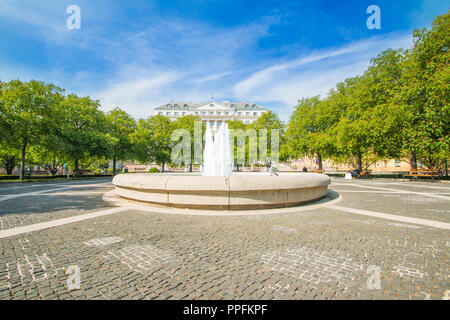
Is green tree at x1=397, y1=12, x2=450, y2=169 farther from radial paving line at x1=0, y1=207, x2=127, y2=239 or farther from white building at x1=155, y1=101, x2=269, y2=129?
white building at x1=155, y1=101, x2=269, y2=129

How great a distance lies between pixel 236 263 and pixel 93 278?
6.41 feet

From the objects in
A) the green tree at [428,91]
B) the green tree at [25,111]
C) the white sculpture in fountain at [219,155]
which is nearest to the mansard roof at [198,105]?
the green tree at [25,111]

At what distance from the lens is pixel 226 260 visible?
315cm

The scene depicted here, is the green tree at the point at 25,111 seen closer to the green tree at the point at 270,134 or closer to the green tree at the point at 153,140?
the green tree at the point at 153,140

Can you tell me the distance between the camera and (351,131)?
22.4 m

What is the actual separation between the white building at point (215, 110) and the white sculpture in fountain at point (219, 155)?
252ft

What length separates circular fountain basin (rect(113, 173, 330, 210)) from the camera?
6535mm

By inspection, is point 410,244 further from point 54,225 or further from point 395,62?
point 395,62

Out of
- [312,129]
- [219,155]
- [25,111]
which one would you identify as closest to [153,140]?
[25,111]

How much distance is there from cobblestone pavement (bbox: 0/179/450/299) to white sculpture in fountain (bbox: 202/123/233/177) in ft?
26.6

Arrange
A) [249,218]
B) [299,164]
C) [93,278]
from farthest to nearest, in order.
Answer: [299,164]
[249,218]
[93,278]

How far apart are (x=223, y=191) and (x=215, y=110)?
88.2m

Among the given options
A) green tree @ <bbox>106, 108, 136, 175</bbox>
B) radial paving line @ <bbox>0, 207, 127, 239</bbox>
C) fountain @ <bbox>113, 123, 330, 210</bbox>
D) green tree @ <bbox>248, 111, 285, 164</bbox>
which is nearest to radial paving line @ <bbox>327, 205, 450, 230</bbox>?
fountain @ <bbox>113, 123, 330, 210</bbox>

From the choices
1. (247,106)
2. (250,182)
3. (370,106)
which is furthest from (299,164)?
(250,182)
